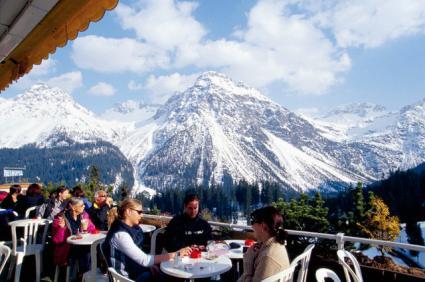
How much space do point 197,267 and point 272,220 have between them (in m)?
1.06

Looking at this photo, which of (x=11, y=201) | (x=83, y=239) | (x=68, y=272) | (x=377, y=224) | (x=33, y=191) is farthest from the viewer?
(x=377, y=224)

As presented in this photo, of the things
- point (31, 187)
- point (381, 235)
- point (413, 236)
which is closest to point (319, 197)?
point (381, 235)

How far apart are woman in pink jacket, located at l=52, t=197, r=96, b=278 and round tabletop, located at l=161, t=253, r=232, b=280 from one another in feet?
7.40

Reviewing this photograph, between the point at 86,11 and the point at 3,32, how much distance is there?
74cm

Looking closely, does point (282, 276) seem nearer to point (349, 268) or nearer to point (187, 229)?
point (349, 268)

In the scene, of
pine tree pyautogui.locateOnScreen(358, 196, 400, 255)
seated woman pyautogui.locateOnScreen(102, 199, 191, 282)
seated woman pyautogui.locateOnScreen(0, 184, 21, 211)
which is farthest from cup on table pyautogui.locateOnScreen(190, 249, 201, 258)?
pine tree pyautogui.locateOnScreen(358, 196, 400, 255)

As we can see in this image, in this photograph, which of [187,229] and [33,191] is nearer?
[187,229]

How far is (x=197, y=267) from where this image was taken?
3939 mm

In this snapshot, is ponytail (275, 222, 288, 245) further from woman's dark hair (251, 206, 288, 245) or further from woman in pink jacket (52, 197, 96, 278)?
woman in pink jacket (52, 197, 96, 278)

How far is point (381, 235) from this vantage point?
149 feet

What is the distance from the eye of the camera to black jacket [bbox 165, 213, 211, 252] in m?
5.17

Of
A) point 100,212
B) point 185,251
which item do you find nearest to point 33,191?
point 100,212

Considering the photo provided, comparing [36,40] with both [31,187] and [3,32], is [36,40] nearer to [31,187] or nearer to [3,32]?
[3,32]

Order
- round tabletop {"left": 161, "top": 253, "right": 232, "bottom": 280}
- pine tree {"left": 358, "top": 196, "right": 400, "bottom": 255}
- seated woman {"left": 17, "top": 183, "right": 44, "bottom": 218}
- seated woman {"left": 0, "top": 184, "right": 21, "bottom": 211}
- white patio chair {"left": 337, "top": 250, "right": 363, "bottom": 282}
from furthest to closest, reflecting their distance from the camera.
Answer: pine tree {"left": 358, "top": 196, "right": 400, "bottom": 255} < seated woman {"left": 0, "top": 184, "right": 21, "bottom": 211} < seated woman {"left": 17, "top": 183, "right": 44, "bottom": 218} < round tabletop {"left": 161, "top": 253, "right": 232, "bottom": 280} < white patio chair {"left": 337, "top": 250, "right": 363, "bottom": 282}
